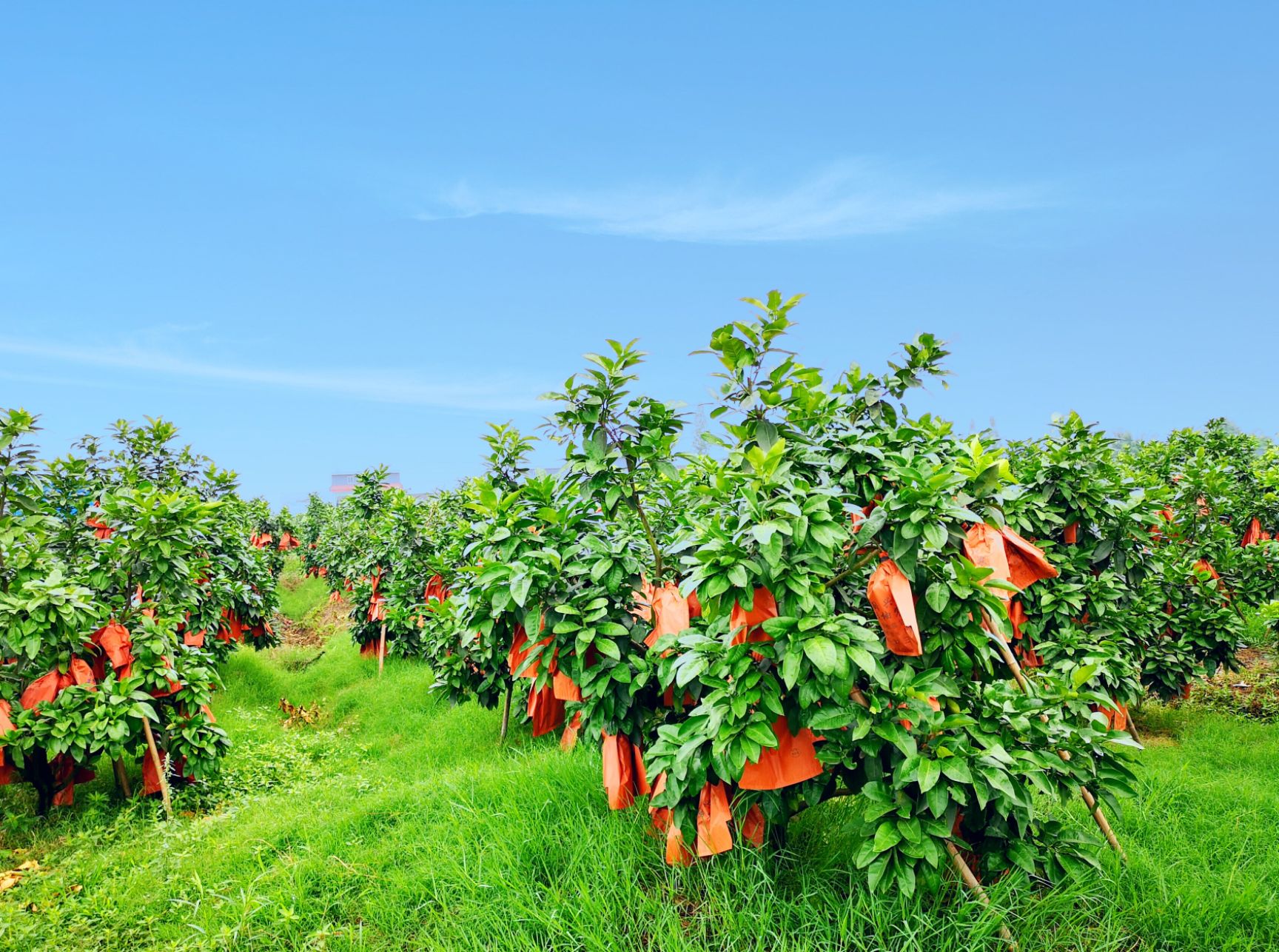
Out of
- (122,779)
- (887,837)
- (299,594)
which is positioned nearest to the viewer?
(887,837)

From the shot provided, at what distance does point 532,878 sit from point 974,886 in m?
1.50

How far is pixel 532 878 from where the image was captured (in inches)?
109

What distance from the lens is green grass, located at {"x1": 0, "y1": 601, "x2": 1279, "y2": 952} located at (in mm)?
2391

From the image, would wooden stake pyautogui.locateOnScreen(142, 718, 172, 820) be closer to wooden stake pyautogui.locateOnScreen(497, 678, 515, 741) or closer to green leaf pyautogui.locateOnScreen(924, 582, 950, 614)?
wooden stake pyautogui.locateOnScreen(497, 678, 515, 741)

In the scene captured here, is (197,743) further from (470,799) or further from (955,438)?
(955,438)

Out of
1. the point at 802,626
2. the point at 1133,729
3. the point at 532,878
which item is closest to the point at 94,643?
the point at 532,878

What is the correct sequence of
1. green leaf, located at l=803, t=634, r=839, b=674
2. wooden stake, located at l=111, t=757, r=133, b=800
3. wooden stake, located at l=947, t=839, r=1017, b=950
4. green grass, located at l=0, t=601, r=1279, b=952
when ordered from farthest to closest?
1. wooden stake, located at l=111, t=757, r=133, b=800
2. green grass, located at l=0, t=601, r=1279, b=952
3. wooden stake, located at l=947, t=839, r=1017, b=950
4. green leaf, located at l=803, t=634, r=839, b=674

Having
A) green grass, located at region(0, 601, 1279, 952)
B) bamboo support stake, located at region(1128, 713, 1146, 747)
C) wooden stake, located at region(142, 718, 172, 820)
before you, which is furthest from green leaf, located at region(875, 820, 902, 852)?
wooden stake, located at region(142, 718, 172, 820)

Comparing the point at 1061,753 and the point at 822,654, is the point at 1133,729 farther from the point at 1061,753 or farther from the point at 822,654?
the point at 822,654

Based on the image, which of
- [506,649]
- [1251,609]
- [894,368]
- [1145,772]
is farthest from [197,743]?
[1251,609]

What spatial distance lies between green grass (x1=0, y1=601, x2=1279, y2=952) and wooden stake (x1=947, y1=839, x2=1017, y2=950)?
0.04 meters

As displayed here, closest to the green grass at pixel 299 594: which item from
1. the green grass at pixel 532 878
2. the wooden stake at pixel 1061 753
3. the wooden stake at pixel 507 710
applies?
the wooden stake at pixel 507 710

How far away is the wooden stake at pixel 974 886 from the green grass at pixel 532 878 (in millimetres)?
44

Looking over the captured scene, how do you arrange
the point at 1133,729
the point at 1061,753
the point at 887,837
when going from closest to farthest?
the point at 887,837, the point at 1061,753, the point at 1133,729
